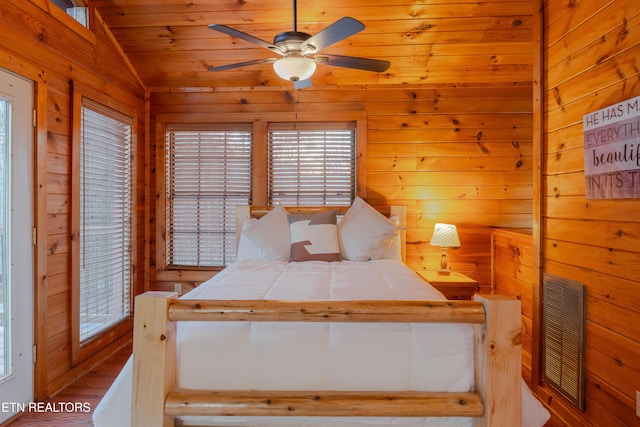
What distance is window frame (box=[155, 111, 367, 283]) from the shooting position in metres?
3.48

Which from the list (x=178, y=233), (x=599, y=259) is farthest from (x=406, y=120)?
(x=178, y=233)

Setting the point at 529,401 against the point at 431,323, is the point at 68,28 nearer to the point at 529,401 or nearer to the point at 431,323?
the point at 431,323

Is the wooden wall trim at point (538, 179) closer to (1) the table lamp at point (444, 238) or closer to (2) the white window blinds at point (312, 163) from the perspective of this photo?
(1) the table lamp at point (444, 238)

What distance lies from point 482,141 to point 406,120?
75cm

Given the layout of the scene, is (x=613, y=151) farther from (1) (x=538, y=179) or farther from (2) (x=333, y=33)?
(2) (x=333, y=33)

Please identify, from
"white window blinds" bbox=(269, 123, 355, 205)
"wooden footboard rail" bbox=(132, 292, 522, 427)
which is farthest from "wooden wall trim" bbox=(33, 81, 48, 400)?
"white window blinds" bbox=(269, 123, 355, 205)

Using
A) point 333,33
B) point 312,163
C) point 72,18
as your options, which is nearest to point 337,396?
point 333,33

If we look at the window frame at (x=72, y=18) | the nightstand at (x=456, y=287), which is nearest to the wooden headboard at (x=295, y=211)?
the nightstand at (x=456, y=287)

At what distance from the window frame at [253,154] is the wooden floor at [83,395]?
2.75 ft

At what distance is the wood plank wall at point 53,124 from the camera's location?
2115 millimetres

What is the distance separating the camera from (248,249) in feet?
9.93

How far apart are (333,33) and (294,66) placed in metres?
0.30

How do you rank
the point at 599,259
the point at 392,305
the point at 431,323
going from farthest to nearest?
the point at 599,259, the point at 431,323, the point at 392,305

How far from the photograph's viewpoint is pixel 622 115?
1.63 m
